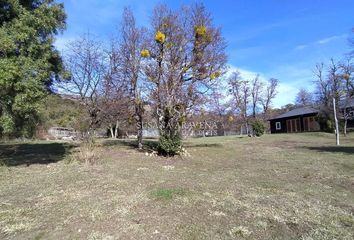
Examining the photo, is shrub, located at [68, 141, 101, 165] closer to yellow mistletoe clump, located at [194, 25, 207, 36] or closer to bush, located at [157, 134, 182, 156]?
bush, located at [157, 134, 182, 156]

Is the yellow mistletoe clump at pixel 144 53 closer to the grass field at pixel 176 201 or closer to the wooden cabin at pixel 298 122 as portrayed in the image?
the grass field at pixel 176 201

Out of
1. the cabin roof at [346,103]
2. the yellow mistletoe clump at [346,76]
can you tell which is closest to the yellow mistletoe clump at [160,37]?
the cabin roof at [346,103]

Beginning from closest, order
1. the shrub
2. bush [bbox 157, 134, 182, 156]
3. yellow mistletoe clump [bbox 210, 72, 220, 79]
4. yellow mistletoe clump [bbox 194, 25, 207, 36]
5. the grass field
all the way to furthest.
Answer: the grass field
the shrub
bush [bbox 157, 134, 182, 156]
yellow mistletoe clump [bbox 194, 25, 207, 36]
yellow mistletoe clump [bbox 210, 72, 220, 79]

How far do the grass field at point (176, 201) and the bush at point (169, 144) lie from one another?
226cm

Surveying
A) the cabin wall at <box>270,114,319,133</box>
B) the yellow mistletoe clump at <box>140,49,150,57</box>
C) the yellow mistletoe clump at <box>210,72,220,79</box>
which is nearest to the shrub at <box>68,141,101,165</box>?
the yellow mistletoe clump at <box>140,49,150,57</box>

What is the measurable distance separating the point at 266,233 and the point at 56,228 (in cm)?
327

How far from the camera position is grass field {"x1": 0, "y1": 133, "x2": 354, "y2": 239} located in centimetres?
514

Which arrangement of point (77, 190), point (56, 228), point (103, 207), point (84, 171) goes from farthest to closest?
point (84, 171) < point (77, 190) < point (103, 207) < point (56, 228)

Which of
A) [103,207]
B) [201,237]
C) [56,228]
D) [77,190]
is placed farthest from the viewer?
[77,190]

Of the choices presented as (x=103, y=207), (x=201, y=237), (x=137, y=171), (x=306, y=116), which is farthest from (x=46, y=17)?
(x=306, y=116)

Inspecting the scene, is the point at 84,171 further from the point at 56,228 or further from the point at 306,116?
the point at 306,116

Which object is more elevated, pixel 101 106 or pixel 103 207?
pixel 101 106

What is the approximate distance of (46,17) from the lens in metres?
10.4

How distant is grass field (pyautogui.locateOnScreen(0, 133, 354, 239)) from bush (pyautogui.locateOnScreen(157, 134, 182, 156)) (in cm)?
226
